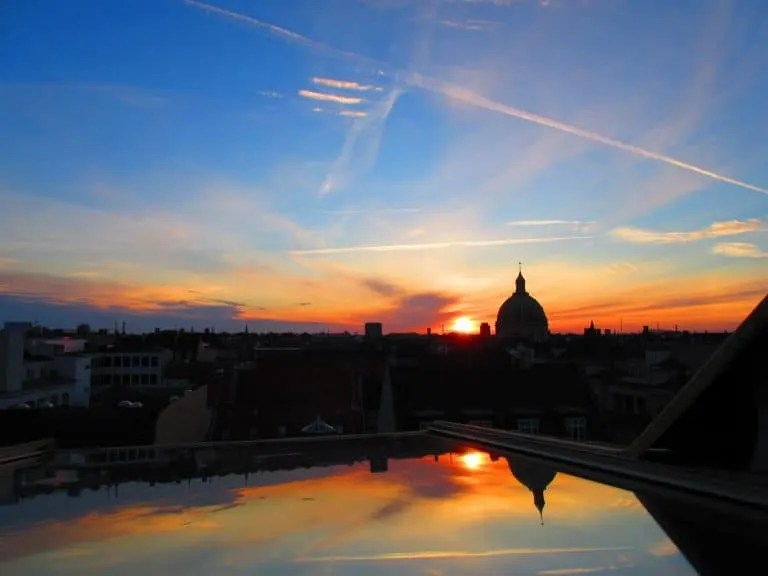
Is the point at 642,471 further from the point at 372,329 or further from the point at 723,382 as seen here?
the point at 372,329

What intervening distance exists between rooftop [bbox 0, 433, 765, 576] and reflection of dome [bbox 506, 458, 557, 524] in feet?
0.09

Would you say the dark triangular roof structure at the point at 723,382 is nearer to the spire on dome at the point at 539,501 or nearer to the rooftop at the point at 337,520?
the rooftop at the point at 337,520

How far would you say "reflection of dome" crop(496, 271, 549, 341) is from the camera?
131750 mm

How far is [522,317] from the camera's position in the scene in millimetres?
132875

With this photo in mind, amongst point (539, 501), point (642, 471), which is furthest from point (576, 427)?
point (539, 501)

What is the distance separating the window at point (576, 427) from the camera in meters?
32.6

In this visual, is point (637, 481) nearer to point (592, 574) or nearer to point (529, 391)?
point (592, 574)

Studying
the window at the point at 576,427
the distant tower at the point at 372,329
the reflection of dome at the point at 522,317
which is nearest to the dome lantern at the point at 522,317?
the reflection of dome at the point at 522,317

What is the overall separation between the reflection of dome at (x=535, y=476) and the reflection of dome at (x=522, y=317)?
121m

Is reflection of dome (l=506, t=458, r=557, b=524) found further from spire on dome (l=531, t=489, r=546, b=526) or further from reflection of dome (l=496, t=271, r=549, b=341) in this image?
reflection of dome (l=496, t=271, r=549, b=341)

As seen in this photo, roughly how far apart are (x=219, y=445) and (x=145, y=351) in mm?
50554

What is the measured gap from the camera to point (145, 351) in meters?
60.0

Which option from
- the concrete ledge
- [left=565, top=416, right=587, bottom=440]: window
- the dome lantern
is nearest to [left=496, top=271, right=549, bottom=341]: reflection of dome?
the dome lantern

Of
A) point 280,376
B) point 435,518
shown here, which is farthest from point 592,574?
point 280,376
